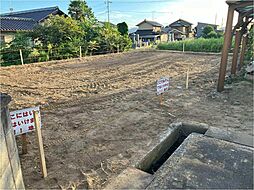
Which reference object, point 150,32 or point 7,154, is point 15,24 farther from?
point 150,32

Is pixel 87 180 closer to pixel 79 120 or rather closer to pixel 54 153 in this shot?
pixel 54 153

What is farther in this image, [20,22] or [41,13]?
[41,13]

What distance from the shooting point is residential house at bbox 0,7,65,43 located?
13492mm

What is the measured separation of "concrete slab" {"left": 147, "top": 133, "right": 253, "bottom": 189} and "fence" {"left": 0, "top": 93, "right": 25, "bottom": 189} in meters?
1.14

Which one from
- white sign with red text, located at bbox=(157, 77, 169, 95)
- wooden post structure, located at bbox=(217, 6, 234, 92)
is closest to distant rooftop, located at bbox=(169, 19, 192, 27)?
wooden post structure, located at bbox=(217, 6, 234, 92)

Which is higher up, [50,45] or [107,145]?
[50,45]

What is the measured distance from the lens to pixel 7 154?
4.77ft

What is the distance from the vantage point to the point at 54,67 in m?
9.50

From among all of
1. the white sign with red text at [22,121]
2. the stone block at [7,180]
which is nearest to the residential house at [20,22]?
the white sign with red text at [22,121]

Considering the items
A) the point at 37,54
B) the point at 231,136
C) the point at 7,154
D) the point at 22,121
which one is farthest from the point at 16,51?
the point at 231,136

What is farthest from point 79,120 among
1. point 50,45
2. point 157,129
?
point 50,45

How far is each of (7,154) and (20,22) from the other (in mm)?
16671

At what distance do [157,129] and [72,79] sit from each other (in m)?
4.68

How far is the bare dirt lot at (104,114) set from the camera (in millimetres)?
2418
